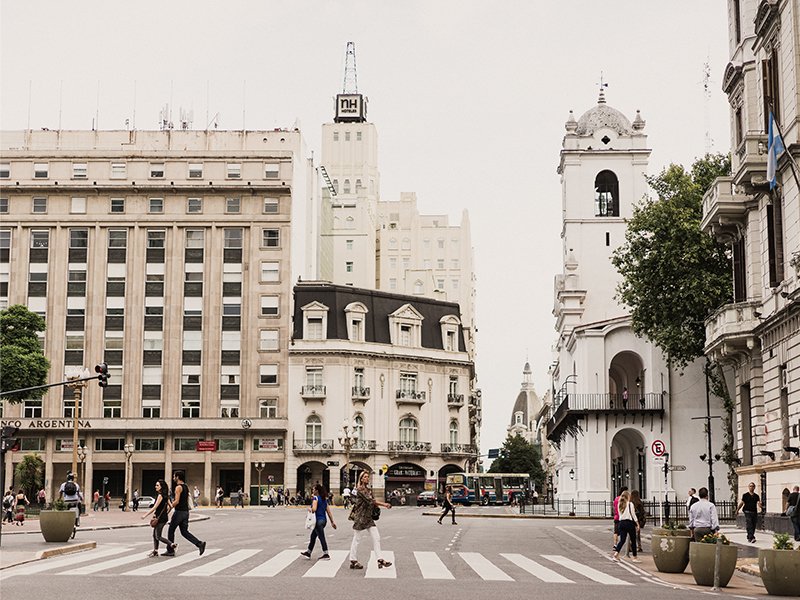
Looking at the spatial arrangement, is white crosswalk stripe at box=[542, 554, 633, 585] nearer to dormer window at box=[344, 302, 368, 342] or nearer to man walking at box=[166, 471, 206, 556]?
man walking at box=[166, 471, 206, 556]

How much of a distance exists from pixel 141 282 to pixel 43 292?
782cm

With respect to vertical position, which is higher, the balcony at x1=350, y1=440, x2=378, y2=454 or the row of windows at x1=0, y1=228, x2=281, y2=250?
the row of windows at x1=0, y1=228, x2=281, y2=250

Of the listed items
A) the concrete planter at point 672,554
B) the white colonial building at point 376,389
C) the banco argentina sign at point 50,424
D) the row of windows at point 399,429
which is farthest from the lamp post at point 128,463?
the concrete planter at point 672,554

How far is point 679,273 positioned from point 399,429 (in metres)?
46.4

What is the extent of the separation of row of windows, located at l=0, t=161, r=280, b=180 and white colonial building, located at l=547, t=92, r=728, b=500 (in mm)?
26743

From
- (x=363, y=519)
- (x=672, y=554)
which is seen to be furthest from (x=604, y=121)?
(x=363, y=519)

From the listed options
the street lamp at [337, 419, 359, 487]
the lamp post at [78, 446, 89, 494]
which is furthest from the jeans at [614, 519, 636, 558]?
the lamp post at [78, 446, 89, 494]

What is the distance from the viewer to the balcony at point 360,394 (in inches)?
3647

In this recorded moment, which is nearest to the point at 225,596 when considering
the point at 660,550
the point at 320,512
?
the point at 320,512

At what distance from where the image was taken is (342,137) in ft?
454

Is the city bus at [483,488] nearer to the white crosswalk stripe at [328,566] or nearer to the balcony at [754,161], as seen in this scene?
the balcony at [754,161]

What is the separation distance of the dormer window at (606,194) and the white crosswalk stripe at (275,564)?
55083 mm

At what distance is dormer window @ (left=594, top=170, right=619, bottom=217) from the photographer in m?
77.7

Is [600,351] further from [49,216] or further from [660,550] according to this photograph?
[49,216]
